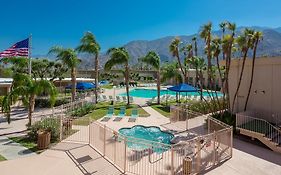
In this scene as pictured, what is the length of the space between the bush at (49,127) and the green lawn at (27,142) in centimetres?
30

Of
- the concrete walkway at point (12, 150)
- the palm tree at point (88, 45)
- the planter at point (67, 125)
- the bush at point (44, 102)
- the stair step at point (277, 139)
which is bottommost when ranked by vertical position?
the concrete walkway at point (12, 150)

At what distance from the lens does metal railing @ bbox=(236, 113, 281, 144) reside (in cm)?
1170

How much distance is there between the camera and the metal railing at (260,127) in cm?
1170

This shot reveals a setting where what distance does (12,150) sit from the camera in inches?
422

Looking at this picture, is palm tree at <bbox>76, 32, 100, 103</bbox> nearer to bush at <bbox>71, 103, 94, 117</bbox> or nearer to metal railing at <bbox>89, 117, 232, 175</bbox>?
bush at <bbox>71, 103, 94, 117</bbox>

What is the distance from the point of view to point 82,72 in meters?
78.0

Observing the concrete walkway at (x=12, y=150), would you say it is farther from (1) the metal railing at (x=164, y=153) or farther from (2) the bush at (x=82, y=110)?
(2) the bush at (x=82, y=110)

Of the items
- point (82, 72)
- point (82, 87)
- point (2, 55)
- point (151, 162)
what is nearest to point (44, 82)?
point (2, 55)

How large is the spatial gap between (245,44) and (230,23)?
194 centimetres

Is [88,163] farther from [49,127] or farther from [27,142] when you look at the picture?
[27,142]

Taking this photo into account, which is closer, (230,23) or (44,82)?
(44,82)

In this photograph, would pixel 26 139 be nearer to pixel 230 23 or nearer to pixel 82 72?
pixel 230 23

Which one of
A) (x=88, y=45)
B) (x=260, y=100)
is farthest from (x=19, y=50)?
(x=260, y=100)

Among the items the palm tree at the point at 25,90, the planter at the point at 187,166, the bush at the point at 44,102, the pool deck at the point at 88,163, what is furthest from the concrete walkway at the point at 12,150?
the bush at the point at 44,102
